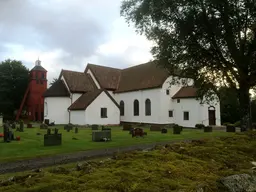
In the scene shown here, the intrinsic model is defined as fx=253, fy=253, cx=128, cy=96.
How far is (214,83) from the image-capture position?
20812mm

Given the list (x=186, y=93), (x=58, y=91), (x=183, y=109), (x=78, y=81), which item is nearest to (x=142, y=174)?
(x=183, y=109)

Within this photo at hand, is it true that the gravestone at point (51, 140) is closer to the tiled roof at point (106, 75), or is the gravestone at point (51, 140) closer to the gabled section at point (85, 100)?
the gabled section at point (85, 100)

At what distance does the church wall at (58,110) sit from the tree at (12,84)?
20526mm

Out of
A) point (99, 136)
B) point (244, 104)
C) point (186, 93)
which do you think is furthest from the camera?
point (186, 93)

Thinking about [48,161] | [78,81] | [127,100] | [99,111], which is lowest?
[48,161]

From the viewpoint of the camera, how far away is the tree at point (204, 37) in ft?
52.6

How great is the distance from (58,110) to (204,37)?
91.4ft

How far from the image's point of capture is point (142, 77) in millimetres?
40625

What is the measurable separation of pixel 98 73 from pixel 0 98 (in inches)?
1016

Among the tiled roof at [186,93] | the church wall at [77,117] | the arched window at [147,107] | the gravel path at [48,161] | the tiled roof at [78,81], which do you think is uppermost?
the tiled roof at [78,81]

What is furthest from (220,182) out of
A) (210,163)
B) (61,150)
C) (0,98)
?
(0,98)

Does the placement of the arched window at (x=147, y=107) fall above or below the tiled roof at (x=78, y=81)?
below

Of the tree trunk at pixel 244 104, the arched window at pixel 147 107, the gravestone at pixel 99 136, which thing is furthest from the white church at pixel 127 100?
the gravestone at pixel 99 136

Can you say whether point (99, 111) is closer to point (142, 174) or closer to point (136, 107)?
point (136, 107)
